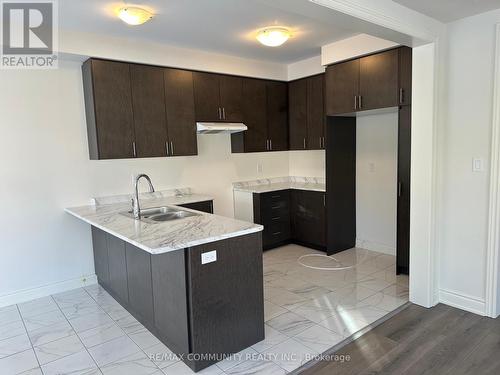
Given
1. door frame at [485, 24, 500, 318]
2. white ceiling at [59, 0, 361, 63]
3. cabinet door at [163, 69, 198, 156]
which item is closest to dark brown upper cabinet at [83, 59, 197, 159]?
cabinet door at [163, 69, 198, 156]

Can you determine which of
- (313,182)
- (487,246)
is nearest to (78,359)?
(487,246)

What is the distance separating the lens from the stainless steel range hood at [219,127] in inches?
166

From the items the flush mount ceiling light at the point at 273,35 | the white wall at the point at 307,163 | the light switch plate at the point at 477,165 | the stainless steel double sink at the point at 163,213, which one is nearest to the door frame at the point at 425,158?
the light switch plate at the point at 477,165

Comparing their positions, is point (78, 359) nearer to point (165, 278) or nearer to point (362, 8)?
point (165, 278)

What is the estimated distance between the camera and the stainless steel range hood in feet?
13.8

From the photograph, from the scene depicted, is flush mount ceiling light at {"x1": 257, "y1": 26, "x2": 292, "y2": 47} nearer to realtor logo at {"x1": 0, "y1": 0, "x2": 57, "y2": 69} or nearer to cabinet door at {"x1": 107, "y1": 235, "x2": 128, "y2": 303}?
realtor logo at {"x1": 0, "y1": 0, "x2": 57, "y2": 69}

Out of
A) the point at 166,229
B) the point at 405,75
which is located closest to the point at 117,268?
the point at 166,229

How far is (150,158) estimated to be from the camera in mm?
4230

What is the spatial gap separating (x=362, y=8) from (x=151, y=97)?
2430 mm

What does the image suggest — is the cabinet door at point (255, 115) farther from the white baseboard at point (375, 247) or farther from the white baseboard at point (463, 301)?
the white baseboard at point (463, 301)

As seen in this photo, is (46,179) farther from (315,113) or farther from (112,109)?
(315,113)

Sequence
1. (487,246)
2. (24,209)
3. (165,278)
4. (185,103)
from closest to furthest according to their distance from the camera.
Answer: (165,278), (487,246), (24,209), (185,103)

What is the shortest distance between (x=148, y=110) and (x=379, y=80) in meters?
2.51

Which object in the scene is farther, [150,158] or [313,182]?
[313,182]
